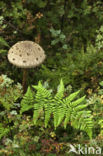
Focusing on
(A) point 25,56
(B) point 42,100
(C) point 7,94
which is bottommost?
(B) point 42,100

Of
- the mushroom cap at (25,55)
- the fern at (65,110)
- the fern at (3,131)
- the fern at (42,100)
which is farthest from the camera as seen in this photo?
the mushroom cap at (25,55)

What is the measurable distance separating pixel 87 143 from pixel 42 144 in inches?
30.9

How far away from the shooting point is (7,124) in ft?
13.4

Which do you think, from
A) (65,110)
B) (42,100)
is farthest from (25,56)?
(65,110)

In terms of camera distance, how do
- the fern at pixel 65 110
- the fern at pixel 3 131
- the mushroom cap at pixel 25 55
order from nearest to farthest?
the fern at pixel 65 110, the fern at pixel 3 131, the mushroom cap at pixel 25 55

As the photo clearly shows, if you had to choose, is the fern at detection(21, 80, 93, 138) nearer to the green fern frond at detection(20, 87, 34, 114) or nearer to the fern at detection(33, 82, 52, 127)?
the fern at detection(33, 82, 52, 127)

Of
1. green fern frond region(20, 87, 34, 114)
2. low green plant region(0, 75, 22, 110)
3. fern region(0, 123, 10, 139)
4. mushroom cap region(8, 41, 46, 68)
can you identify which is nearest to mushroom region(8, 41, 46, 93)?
mushroom cap region(8, 41, 46, 68)

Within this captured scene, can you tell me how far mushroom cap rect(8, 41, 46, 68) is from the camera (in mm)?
3832

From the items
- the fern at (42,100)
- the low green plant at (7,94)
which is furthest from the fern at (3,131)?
the fern at (42,100)

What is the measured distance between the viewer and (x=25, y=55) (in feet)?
12.7

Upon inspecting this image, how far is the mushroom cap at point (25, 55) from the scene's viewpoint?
12.6 feet

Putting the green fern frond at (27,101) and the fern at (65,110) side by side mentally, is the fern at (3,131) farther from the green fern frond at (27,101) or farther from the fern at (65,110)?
the fern at (65,110)

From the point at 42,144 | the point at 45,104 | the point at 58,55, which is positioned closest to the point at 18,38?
the point at 58,55

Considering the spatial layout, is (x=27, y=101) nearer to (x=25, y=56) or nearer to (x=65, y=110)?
(x=65, y=110)
